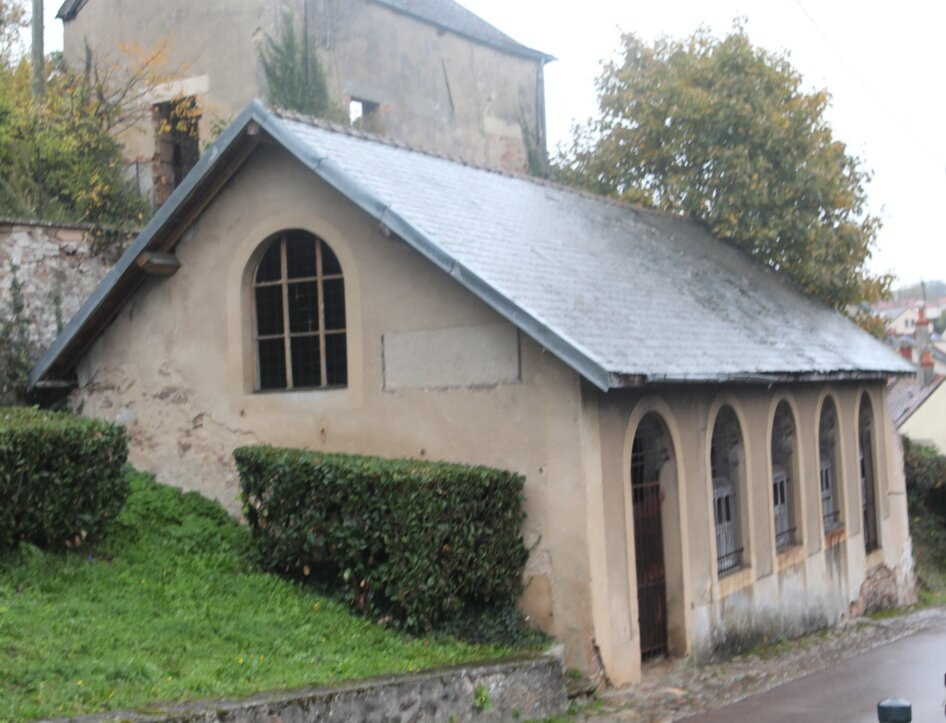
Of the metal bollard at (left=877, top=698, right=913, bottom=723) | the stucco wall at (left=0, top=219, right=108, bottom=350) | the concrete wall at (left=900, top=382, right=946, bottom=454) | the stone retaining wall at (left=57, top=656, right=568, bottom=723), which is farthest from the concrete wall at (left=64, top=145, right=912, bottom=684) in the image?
the concrete wall at (left=900, top=382, right=946, bottom=454)

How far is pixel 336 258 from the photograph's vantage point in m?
12.9

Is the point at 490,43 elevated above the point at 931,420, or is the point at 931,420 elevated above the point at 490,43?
the point at 490,43

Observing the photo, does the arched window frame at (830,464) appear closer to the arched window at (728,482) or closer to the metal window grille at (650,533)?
the arched window at (728,482)

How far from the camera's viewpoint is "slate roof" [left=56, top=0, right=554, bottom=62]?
85.9 ft

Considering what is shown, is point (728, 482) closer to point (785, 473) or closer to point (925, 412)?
point (785, 473)

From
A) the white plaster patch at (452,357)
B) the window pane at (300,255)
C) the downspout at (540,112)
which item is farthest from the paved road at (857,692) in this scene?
the downspout at (540,112)

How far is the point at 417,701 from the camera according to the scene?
9.22 metres

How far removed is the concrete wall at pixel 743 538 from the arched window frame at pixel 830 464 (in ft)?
0.31

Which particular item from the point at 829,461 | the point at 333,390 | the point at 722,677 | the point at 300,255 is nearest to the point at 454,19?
the point at 829,461

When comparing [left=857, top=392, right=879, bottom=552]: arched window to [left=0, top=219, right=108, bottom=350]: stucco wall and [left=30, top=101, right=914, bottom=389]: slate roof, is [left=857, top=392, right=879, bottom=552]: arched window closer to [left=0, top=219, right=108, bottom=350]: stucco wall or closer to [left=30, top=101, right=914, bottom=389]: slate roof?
[left=30, top=101, right=914, bottom=389]: slate roof

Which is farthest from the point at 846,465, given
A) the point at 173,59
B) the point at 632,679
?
the point at 173,59

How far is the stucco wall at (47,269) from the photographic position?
14.5m

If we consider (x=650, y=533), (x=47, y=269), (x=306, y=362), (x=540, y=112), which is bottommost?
(x=650, y=533)

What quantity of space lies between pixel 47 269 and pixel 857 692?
10058 millimetres
